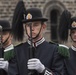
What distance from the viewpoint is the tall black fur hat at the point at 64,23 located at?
644 cm

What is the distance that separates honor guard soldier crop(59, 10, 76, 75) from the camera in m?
5.84

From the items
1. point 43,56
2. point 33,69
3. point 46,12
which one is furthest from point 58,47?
point 46,12

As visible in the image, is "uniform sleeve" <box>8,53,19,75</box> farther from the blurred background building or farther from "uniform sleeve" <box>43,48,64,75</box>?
the blurred background building

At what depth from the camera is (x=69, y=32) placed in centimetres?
657

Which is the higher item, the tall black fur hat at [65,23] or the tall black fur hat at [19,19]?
the tall black fur hat at [19,19]

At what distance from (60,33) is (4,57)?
1672 mm

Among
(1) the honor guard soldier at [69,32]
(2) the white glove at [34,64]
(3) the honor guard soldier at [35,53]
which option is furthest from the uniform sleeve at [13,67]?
(1) the honor guard soldier at [69,32]

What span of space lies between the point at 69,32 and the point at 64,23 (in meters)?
0.18

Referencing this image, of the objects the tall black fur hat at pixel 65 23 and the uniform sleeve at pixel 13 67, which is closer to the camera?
the uniform sleeve at pixel 13 67

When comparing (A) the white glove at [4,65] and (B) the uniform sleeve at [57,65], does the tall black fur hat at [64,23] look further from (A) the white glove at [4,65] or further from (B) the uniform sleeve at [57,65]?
(A) the white glove at [4,65]

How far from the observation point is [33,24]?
505 cm

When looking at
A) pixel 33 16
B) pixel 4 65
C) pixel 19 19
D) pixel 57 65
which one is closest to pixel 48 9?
pixel 19 19

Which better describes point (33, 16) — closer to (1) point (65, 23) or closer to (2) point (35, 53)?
(2) point (35, 53)

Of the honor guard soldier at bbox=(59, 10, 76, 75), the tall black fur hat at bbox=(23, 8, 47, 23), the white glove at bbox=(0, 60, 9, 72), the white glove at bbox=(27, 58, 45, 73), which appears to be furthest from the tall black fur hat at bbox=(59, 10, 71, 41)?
the white glove at bbox=(27, 58, 45, 73)
